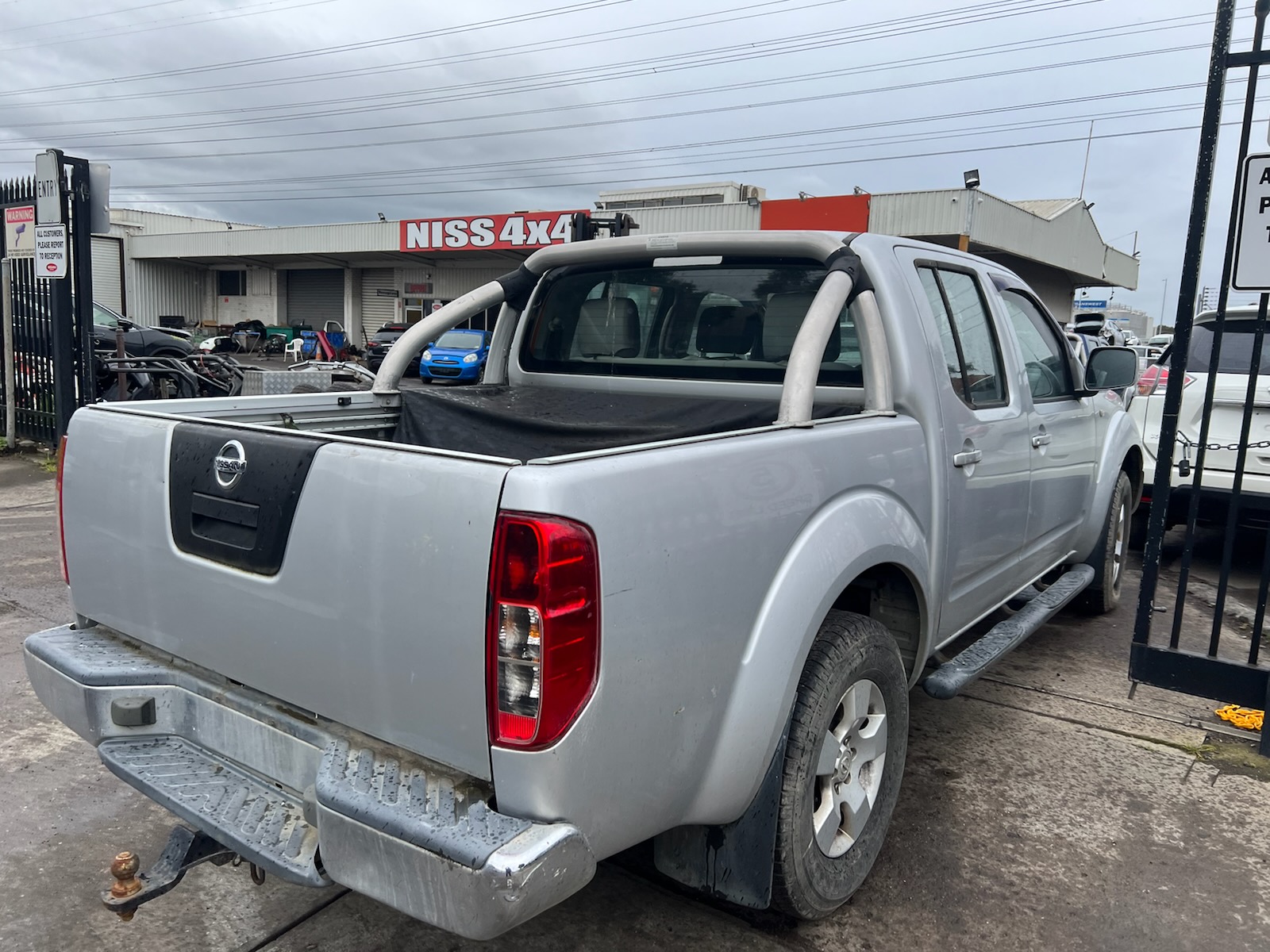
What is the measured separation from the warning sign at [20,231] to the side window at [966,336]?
9577mm

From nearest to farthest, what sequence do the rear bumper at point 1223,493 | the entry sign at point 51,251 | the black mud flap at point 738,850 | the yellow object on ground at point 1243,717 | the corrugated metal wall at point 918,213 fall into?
the black mud flap at point 738,850, the yellow object on ground at point 1243,717, the rear bumper at point 1223,493, the entry sign at point 51,251, the corrugated metal wall at point 918,213

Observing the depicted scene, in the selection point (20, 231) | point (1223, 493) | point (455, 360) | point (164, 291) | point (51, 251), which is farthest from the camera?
point (164, 291)

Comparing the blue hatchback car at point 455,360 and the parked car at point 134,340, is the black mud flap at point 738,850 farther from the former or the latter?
the blue hatchback car at point 455,360

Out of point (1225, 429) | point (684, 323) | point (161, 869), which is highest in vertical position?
point (684, 323)

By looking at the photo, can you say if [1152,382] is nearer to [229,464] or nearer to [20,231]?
[229,464]

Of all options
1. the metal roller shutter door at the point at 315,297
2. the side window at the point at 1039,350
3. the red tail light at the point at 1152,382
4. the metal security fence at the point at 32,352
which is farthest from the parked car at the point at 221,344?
the side window at the point at 1039,350

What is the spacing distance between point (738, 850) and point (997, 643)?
1.72m

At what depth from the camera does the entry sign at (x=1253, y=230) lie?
11.0 feet

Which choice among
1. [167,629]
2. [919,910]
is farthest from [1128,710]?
[167,629]

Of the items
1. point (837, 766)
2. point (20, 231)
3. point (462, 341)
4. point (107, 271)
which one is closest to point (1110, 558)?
point (837, 766)

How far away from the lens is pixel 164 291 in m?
45.4

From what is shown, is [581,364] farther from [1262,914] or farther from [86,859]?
[1262,914]

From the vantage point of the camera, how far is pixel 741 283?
3.54 meters

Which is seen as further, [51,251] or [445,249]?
[445,249]
